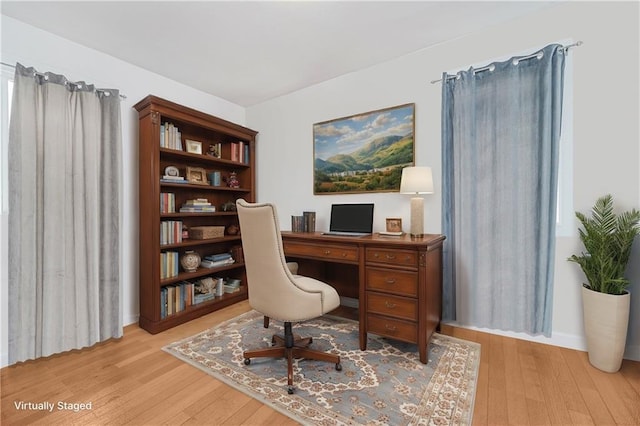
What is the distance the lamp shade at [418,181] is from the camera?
7.24 ft

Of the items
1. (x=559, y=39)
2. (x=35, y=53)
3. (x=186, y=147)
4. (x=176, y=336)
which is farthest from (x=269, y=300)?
(x=559, y=39)

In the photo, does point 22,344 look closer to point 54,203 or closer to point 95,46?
point 54,203

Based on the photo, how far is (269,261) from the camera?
1.66 meters

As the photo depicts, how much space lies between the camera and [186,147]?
295cm

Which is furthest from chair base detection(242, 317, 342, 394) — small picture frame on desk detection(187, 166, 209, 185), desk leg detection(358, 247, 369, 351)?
small picture frame on desk detection(187, 166, 209, 185)

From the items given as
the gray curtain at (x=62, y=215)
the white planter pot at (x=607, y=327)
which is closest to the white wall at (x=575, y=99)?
the white planter pot at (x=607, y=327)

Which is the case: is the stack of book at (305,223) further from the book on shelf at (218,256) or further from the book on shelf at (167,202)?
the book on shelf at (167,202)

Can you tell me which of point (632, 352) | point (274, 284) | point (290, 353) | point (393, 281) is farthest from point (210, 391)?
point (632, 352)

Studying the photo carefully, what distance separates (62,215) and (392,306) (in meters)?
2.58

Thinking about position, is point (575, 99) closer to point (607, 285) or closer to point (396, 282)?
point (607, 285)

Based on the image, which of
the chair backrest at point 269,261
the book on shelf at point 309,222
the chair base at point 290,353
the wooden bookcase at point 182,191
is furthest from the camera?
the book on shelf at point 309,222

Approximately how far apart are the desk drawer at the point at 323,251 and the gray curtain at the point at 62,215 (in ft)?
4.95

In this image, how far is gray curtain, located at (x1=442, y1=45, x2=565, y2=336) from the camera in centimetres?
201

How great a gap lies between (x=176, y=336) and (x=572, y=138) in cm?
354
